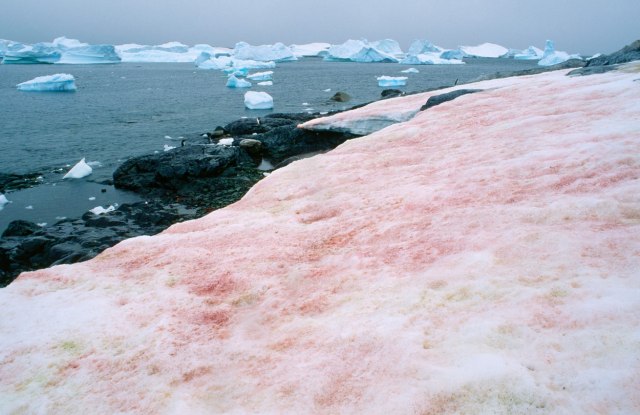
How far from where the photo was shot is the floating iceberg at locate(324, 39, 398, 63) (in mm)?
124062

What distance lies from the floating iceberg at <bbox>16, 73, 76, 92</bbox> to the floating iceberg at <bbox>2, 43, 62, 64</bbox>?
5464cm

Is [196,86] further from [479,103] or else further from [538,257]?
[538,257]

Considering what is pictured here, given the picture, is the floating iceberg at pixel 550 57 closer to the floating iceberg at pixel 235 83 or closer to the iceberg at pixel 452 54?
the iceberg at pixel 452 54

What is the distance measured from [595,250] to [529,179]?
229 centimetres

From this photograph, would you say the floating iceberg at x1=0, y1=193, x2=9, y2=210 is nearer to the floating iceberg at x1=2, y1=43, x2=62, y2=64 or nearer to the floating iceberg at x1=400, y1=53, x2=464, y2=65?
the floating iceberg at x1=2, y1=43, x2=62, y2=64

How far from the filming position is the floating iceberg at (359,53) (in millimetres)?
124062

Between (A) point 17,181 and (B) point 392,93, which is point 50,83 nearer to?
(A) point 17,181

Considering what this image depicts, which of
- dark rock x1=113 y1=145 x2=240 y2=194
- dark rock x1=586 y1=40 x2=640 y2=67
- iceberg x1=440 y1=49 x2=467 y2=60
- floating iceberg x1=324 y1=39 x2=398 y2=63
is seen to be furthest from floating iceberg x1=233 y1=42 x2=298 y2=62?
dark rock x1=586 y1=40 x2=640 y2=67

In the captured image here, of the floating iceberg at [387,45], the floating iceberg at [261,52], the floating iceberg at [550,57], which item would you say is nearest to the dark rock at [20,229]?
the floating iceberg at [550,57]

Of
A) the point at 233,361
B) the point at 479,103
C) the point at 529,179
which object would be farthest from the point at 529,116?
the point at 233,361

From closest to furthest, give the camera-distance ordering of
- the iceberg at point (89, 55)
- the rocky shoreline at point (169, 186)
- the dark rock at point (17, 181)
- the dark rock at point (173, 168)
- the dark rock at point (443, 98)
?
the rocky shoreline at point (169, 186), the dark rock at point (443, 98), the dark rock at point (173, 168), the dark rock at point (17, 181), the iceberg at point (89, 55)

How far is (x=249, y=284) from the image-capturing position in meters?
5.52

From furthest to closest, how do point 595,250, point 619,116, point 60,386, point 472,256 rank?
point 619,116
point 472,256
point 595,250
point 60,386

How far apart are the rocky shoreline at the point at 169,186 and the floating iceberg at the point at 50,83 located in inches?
1659
